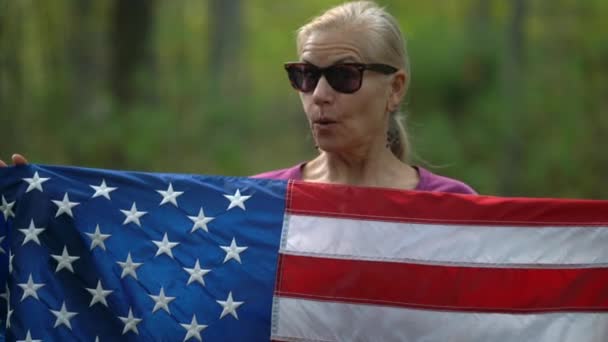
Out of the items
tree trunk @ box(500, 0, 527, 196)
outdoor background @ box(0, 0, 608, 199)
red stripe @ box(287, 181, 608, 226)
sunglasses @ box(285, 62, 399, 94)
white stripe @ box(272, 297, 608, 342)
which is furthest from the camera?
tree trunk @ box(500, 0, 527, 196)

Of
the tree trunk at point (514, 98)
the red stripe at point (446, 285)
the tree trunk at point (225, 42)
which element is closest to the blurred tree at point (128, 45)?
the tree trunk at point (225, 42)

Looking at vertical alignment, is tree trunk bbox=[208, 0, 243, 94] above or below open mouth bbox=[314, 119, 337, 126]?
below

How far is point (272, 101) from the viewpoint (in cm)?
2136

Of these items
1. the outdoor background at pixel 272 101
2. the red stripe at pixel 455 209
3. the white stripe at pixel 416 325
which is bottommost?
the outdoor background at pixel 272 101

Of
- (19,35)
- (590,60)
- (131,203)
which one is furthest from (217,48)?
(131,203)

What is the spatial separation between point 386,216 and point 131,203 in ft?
3.09

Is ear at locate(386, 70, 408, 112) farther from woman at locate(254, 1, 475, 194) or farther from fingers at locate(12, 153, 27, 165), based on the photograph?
fingers at locate(12, 153, 27, 165)

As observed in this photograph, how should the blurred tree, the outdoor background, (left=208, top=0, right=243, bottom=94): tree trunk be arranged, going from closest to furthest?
1. the outdoor background
2. the blurred tree
3. (left=208, top=0, right=243, bottom=94): tree trunk

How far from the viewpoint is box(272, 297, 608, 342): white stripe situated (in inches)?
186

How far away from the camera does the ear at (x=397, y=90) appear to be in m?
5.03

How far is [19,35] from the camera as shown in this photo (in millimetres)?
13109

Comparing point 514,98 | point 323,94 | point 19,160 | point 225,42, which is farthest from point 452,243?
point 225,42

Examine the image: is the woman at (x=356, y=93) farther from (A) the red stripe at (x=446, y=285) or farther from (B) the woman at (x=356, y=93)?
(A) the red stripe at (x=446, y=285)

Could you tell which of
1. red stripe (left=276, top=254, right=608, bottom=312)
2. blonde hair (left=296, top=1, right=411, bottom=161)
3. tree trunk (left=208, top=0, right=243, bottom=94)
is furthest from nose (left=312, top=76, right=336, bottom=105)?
tree trunk (left=208, top=0, right=243, bottom=94)
